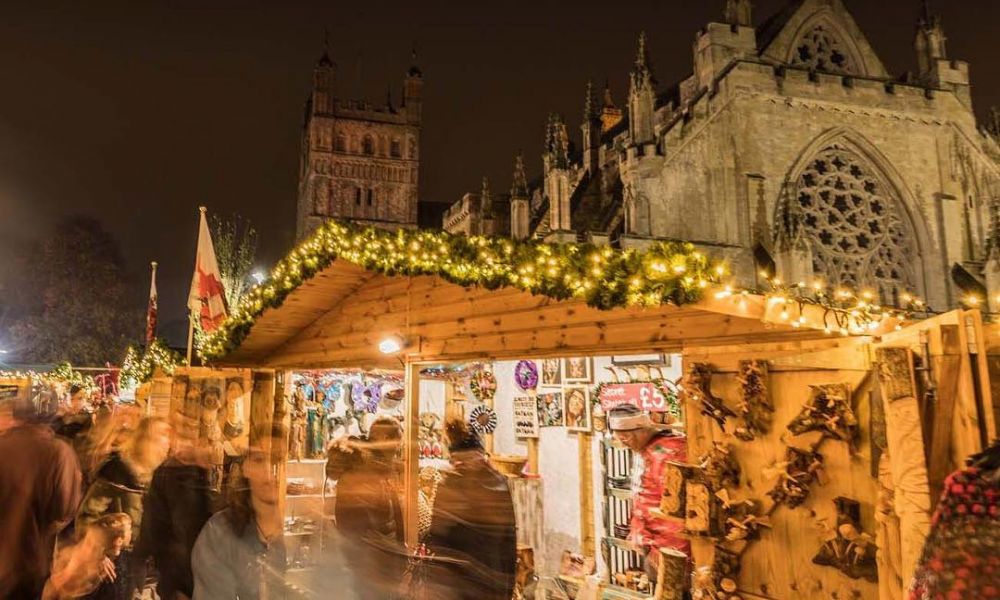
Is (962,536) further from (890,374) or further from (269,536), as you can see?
(269,536)

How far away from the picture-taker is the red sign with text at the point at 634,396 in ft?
21.3

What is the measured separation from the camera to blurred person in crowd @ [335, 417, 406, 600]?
4.07 m

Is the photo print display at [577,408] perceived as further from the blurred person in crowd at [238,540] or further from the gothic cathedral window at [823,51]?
the gothic cathedral window at [823,51]

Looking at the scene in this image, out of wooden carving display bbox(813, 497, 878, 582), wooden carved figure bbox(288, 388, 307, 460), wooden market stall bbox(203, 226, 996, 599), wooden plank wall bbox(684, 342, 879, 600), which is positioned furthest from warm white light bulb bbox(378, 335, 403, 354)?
wooden carved figure bbox(288, 388, 307, 460)

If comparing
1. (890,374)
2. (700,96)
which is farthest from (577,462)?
(700,96)

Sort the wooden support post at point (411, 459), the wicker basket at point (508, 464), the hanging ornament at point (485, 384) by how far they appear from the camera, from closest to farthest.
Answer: the wooden support post at point (411, 459)
the wicker basket at point (508, 464)
the hanging ornament at point (485, 384)

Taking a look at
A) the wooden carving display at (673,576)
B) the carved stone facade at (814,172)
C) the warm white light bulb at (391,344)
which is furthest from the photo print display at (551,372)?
the carved stone facade at (814,172)

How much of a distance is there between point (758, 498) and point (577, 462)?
161 inches

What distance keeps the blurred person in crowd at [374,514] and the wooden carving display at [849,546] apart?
8.22ft

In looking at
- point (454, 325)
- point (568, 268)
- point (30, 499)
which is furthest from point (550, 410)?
point (30, 499)

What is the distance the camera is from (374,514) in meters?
4.80

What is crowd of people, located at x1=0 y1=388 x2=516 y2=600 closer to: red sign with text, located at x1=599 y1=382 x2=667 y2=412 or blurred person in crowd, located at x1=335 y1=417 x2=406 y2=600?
blurred person in crowd, located at x1=335 y1=417 x2=406 y2=600

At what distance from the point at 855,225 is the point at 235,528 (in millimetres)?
22572

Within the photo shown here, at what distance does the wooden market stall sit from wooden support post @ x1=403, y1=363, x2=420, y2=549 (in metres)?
1.17
